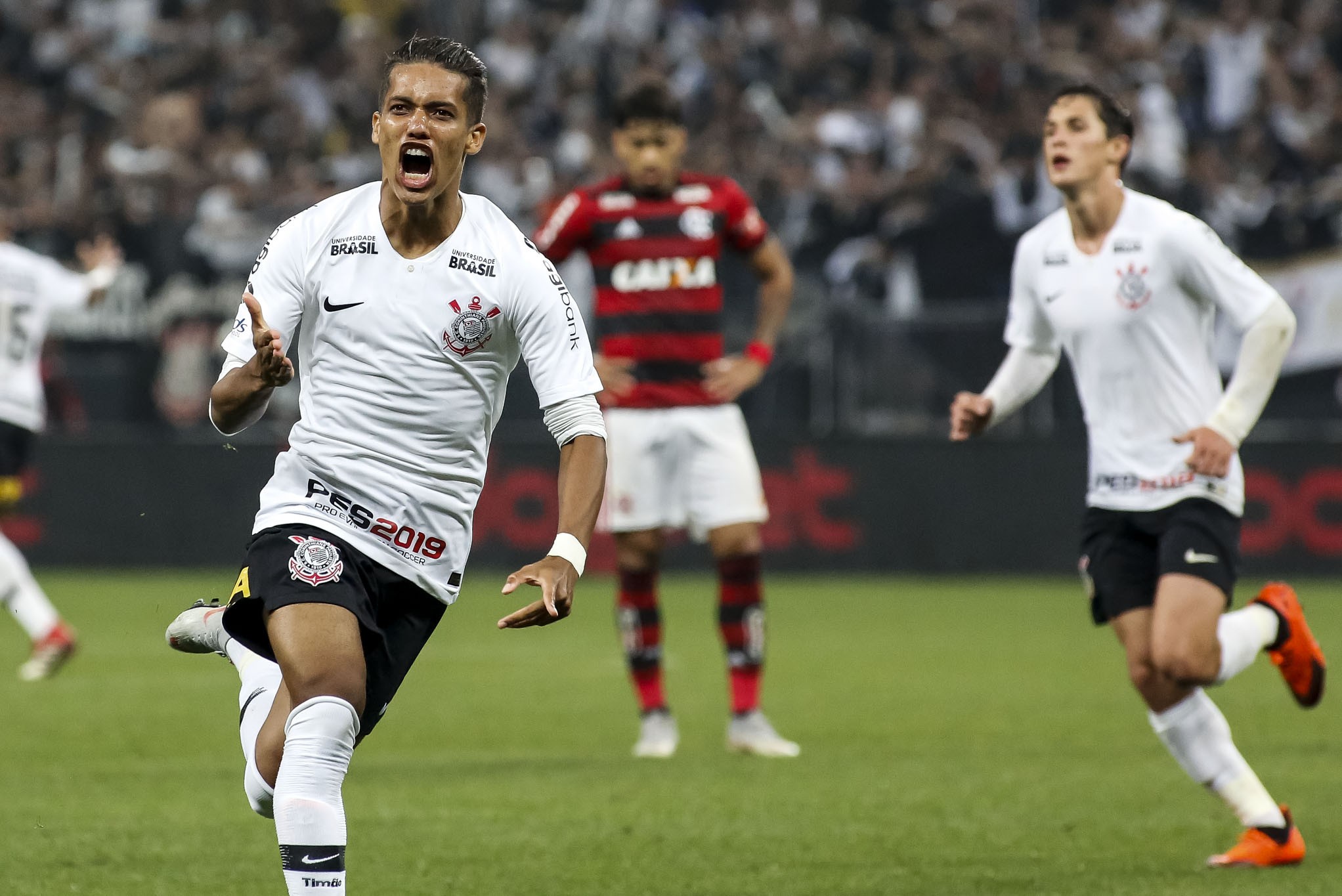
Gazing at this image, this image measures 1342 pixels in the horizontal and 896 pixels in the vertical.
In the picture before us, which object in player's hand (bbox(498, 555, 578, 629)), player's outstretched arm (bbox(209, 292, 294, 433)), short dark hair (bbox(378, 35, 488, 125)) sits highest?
short dark hair (bbox(378, 35, 488, 125))

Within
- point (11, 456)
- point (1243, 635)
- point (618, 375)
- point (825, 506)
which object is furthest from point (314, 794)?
point (825, 506)

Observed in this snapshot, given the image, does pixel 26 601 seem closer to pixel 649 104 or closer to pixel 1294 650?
pixel 649 104

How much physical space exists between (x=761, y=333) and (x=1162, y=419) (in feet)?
10.8

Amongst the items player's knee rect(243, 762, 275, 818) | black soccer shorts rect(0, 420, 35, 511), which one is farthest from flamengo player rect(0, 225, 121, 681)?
player's knee rect(243, 762, 275, 818)

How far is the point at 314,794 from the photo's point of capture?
4340 mm

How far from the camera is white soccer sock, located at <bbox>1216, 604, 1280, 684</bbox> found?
20.2 ft

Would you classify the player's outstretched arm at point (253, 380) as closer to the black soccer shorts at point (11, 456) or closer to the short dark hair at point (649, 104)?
the short dark hair at point (649, 104)

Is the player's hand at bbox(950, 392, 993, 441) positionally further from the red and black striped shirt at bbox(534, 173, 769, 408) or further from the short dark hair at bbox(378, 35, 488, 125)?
the red and black striped shirt at bbox(534, 173, 769, 408)

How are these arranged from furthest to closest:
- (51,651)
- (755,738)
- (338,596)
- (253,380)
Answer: (51,651) → (755,738) → (338,596) → (253,380)

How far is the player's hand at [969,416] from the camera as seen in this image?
6.40m

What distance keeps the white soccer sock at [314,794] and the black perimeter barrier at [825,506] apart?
38.8ft

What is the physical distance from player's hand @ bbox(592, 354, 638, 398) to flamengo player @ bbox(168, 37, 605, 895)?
13.1 ft

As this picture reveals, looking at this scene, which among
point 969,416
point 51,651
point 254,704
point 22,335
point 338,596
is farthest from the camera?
point 22,335

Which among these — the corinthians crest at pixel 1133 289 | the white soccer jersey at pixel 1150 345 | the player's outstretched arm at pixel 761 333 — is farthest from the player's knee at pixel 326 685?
the player's outstretched arm at pixel 761 333
